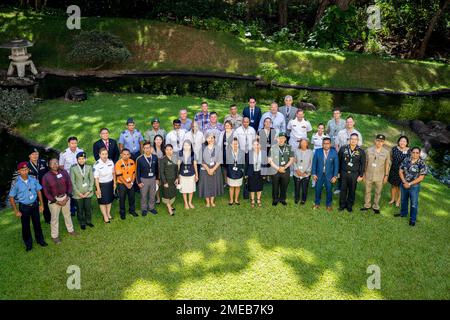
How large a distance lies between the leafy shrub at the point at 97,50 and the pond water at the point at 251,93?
1330mm

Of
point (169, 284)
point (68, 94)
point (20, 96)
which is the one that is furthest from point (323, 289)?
point (68, 94)

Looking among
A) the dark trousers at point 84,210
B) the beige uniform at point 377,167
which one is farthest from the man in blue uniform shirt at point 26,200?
the beige uniform at point 377,167

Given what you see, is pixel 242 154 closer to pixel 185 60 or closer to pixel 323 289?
pixel 323 289

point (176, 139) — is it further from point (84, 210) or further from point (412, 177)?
point (412, 177)

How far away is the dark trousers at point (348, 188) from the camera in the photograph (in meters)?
10.3

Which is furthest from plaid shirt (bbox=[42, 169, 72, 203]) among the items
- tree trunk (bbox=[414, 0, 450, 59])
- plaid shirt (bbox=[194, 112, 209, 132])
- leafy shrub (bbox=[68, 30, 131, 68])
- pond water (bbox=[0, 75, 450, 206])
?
tree trunk (bbox=[414, 0, 450, 59])

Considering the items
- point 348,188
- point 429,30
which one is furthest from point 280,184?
point 429,30

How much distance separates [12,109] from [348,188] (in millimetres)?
13473

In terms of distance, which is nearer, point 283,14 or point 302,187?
point 302,187

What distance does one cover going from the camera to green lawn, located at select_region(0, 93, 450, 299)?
7.76m

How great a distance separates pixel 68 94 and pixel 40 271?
43.2 ft

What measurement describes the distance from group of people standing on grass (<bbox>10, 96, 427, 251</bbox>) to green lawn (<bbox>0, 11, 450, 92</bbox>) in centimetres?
1539

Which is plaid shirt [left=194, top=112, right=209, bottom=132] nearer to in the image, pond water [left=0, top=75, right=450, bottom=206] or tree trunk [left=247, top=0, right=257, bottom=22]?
pond water [left=0, top=75, right=450, bottom=206]

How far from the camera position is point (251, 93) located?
23.8 m
